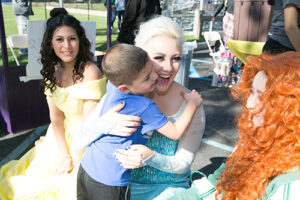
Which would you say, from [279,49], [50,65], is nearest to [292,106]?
[50,65]

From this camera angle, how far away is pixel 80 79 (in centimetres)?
227

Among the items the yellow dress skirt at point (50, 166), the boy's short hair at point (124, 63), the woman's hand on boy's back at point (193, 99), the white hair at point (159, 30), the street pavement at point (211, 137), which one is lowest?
the street pavement at point (211, 137)

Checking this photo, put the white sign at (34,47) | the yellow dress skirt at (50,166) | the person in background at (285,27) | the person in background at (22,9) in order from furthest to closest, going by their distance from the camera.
→ the person in background at (22,9) → the white sign at (34,47) → the person in background at (285,27) → the yellow dress skirt at (50,166)

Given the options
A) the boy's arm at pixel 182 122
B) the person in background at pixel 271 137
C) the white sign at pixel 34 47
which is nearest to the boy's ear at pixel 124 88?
the boy's arm at pixel 182 122

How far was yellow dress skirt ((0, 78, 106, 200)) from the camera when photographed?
198 cm

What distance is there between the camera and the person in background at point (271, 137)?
1011 mm

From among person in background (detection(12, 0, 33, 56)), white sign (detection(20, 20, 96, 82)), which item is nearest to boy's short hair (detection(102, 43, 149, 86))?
white sign (detection(20, 20, 96, 82))

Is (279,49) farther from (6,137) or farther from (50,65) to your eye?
(6,137)

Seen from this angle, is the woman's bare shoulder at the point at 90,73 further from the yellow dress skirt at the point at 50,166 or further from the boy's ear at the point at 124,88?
the boy's ear at the point at 124,88

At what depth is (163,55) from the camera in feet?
5.43

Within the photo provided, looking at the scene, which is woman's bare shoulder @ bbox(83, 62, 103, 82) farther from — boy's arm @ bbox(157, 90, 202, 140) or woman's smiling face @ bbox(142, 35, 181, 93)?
boy's arm @ bbox(157, 90, 202, 140)

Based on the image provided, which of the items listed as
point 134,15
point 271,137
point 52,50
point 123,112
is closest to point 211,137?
point 134,15

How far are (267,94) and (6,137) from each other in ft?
11.7

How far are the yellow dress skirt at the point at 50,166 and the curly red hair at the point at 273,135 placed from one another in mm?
1199
